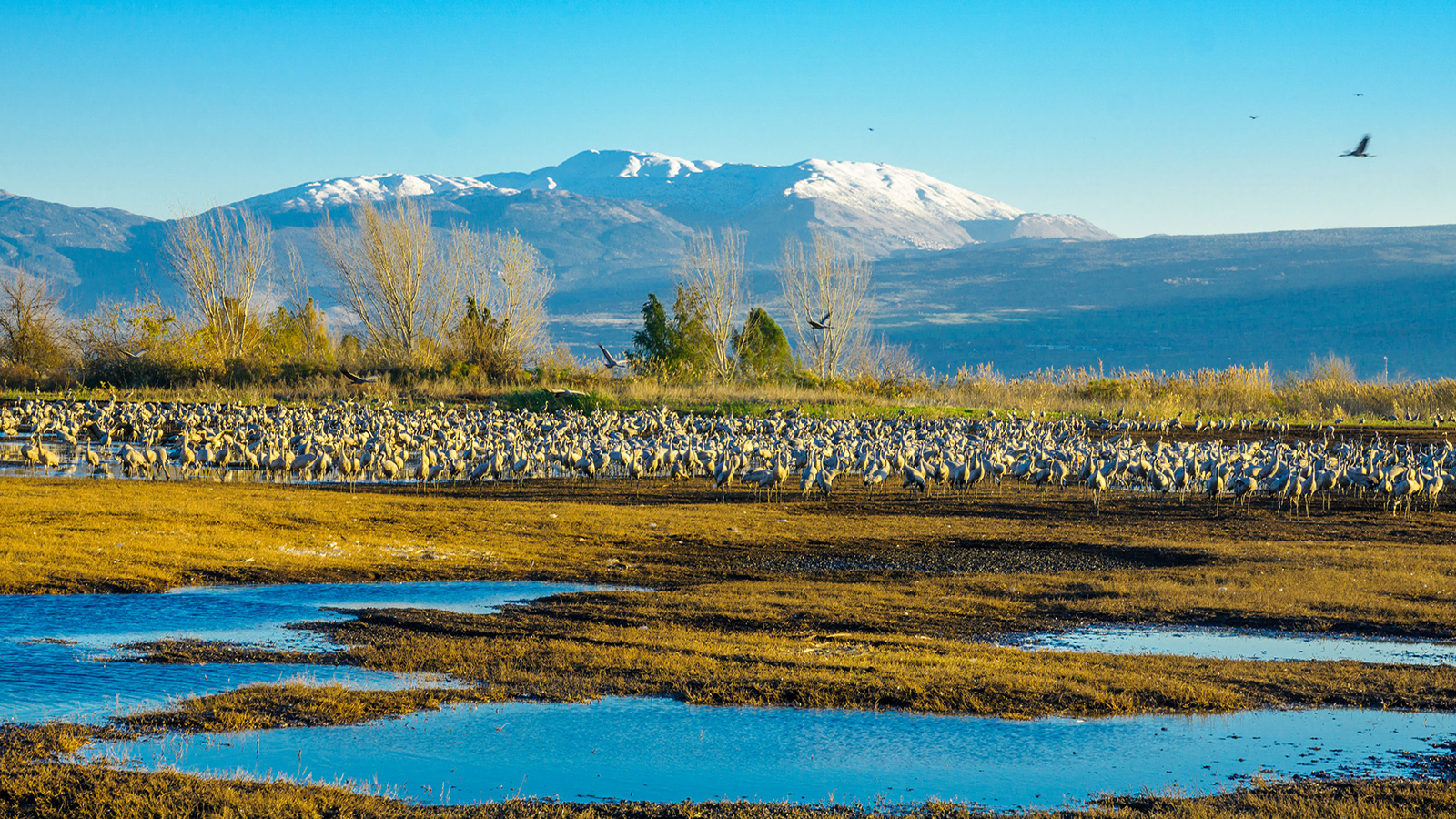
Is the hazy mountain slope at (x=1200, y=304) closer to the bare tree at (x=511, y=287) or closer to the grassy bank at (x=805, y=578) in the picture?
the bare tree at (x=511, y=287)

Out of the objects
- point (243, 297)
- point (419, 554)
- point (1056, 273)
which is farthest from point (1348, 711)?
point (1056, 273)

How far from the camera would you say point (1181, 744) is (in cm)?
620

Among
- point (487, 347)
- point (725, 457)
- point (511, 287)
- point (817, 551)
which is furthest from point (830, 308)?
point (817, 551)

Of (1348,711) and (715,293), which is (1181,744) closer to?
(1348,711)

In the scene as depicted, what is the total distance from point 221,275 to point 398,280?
6.77m

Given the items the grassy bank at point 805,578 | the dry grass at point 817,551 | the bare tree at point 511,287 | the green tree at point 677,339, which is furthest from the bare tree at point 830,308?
the dry grass at point 817,551

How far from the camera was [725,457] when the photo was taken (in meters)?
18.7

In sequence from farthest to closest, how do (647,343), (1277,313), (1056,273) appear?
(1056,273), (1277,313), (647,343)

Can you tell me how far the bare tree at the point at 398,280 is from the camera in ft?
139

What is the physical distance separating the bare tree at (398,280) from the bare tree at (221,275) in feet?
10.8

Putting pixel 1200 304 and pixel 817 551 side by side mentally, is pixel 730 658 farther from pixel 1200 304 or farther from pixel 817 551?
pixel 1200 304

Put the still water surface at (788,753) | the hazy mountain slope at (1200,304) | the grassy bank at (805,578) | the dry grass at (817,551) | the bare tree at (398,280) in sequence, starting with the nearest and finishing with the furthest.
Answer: the still water surface at (788,753), the grassy bank at (805,578), the dry grass at (817,551), the bare tree at (398,280), the hazy mountain slope at (1200,304)

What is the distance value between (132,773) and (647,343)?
3853cm

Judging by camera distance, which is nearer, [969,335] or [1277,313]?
[1277,313]
